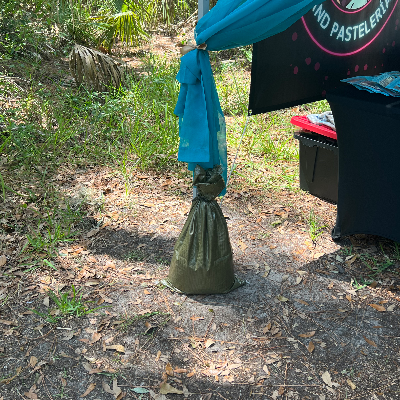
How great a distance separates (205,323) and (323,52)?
7.28 ft

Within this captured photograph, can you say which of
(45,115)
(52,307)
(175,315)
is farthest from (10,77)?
(175,315)

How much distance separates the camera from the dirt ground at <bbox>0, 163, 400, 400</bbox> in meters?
2.31

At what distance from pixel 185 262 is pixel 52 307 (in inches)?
35.5

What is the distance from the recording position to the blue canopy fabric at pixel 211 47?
236 cm

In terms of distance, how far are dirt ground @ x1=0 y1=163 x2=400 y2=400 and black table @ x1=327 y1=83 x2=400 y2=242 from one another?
31cm

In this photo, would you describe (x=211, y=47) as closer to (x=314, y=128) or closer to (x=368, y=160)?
(x=368, y=160)

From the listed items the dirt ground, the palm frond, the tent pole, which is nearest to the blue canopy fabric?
the tent pole

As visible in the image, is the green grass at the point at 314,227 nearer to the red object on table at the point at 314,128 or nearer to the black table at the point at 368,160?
the black table at the point at 368,160

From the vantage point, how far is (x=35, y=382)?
230cm

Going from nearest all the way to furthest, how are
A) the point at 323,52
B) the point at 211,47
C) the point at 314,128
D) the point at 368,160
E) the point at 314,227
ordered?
the point at 211,47, the point at 368,160, the point at 323,52, the point at 314,227, the point at 314,128

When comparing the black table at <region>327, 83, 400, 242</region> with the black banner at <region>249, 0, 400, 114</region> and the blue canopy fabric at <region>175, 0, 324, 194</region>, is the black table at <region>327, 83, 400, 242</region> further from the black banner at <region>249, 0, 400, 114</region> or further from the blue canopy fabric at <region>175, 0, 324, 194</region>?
the blue canopy fabric at <region>175, 0, 324, 194</region>

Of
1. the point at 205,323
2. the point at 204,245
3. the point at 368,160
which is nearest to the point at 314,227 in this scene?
the point at 368,160

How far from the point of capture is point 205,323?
2711 millimetres

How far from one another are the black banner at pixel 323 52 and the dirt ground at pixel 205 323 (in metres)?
1.19
